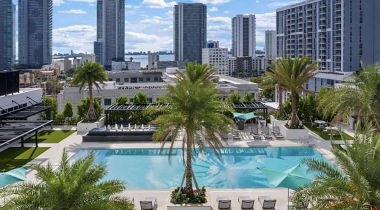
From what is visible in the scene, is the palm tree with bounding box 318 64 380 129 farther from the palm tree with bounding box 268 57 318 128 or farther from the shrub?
the shrub

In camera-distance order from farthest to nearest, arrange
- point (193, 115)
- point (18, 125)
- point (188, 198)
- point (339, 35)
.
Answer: point (339, 35) → point (18, 125) → point (188, 198) → point (193, 115)

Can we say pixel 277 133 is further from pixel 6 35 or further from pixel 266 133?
pixel 6 35

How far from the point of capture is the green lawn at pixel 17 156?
2473 cm

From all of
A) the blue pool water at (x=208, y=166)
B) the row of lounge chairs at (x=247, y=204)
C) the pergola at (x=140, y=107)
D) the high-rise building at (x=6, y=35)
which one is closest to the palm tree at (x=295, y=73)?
the pergola at (x=140, y=107)

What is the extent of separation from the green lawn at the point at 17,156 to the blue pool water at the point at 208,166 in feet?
8.64

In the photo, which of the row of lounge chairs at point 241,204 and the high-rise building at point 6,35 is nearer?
the row of lounge chairs at point 241,204

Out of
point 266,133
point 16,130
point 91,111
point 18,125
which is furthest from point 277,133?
point 18,125

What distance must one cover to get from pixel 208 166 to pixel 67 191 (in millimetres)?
15768

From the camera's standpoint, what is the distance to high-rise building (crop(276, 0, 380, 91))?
238 ft

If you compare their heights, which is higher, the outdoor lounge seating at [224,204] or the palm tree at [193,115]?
the palm tree at [193,115]

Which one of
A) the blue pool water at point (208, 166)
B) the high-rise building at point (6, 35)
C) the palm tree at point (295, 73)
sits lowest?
the blue pool water at point (208, 166)

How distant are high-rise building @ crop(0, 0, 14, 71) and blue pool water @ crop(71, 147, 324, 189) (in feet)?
508

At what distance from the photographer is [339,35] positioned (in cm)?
7600

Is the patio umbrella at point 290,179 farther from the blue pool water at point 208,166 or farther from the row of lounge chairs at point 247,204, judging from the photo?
the blue pool water at point 208,166
